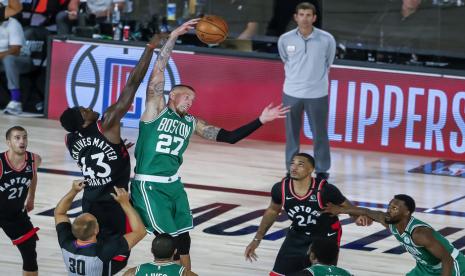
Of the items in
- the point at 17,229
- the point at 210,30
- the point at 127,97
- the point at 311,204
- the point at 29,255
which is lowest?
the point at 29,255

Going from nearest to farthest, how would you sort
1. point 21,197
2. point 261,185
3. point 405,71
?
point 21,197
point 261,185
point 405,71

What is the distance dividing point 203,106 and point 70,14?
280 centimetres

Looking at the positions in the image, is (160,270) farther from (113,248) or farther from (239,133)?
(239,133)

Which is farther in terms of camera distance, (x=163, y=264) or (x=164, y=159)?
(x=164, y=159)

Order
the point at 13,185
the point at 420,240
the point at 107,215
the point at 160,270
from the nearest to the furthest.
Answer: the point at 160,270, the point at 420,240, the point at 107,215, the point at 13,185

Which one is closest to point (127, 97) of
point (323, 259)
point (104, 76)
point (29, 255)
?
point (29, 255)

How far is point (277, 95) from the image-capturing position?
17.9 m

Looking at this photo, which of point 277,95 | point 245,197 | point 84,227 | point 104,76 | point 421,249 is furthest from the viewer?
point 104,76

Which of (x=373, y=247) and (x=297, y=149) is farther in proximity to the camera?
(x=297, y=149)

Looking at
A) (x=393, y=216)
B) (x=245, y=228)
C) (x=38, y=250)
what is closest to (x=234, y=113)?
(x=245, y=228)

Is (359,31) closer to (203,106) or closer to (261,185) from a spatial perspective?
(203,106)

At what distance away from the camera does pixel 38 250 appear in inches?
467

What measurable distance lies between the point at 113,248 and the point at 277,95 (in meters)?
9.31

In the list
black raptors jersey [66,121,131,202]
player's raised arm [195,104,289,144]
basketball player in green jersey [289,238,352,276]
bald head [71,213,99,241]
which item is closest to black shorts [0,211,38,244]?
black raptors jersey [66,121,131,202]
